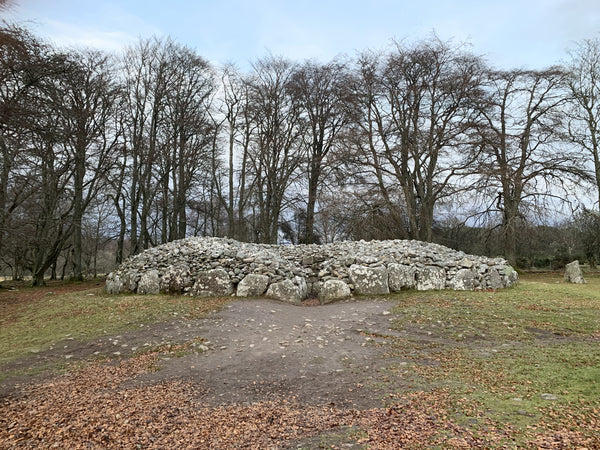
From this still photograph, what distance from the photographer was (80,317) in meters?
8.51

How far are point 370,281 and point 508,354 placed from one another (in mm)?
5528

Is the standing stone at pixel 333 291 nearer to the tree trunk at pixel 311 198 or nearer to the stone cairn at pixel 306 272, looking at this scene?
the stone cairn at pixel 306 272

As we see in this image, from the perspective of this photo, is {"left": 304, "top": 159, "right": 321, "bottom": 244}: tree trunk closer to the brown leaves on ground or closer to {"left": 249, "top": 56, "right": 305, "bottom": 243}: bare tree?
{"left": 249, "top": 56, "right": 305, "bottom": 243}: bare tree

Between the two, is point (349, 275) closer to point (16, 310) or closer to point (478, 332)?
point (478, 332)

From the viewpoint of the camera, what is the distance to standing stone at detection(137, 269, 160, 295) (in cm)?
1159

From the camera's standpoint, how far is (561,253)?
81.5ft

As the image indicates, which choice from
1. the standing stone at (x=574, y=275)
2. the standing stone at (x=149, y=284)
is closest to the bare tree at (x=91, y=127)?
the standing stone at (x=149, y=284)

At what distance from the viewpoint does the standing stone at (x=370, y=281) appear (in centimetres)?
1082

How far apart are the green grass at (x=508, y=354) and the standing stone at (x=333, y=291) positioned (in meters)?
1.73

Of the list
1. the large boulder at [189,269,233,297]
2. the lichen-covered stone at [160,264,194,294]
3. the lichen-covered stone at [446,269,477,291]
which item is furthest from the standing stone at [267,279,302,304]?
the lichen-covered stone at [446,269,477,291]

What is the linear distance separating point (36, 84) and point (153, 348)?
8790 millimetres

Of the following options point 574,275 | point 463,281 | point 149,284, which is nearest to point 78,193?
point 149,284

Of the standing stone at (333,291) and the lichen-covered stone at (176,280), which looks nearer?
the standing stone at (333,291)

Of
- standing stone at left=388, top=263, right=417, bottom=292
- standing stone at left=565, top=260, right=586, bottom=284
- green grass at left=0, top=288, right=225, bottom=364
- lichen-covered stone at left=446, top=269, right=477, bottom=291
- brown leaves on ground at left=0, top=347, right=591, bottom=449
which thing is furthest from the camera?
standing stone at left=565, top=260, right=586, bottom=284
